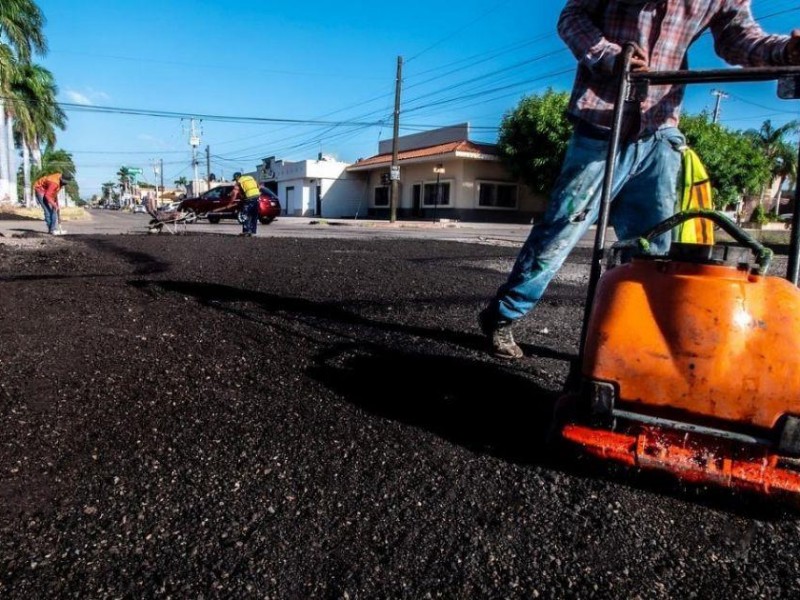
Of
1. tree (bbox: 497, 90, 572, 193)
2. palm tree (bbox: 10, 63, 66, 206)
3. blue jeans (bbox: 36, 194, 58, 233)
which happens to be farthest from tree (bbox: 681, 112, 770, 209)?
palm tree (bbox: 10, 63, 66, 206)

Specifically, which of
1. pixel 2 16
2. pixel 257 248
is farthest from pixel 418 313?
pixel 2 16

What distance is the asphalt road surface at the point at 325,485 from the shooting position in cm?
126

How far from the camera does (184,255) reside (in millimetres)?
7258

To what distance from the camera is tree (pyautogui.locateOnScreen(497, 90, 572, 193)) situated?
1187 inches

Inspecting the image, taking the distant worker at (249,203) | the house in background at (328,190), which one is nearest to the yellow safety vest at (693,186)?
the distant worker at (249,203)

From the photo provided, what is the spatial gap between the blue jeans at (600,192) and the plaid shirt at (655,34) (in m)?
0.11

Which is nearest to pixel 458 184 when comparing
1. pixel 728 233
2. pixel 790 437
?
pixel 728 233

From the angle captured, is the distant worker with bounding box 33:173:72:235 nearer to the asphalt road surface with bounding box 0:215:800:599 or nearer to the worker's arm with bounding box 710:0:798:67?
the asphalt road surface with bounding box 0:215:800:599

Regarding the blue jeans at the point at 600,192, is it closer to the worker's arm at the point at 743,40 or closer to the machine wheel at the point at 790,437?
the worker's arm at the point at 743,40

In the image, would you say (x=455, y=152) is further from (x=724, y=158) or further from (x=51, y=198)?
(x=51, y=198)

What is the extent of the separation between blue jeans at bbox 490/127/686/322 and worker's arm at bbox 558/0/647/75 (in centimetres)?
40

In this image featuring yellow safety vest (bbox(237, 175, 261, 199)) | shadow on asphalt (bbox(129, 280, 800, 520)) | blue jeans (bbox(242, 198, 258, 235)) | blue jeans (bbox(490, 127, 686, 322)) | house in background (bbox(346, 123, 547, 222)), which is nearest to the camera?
shadow on asphalt (bbox(129, 280, 800, 520))

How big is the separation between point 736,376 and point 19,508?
185 cm

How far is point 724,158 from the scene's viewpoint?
32812 millimetres
